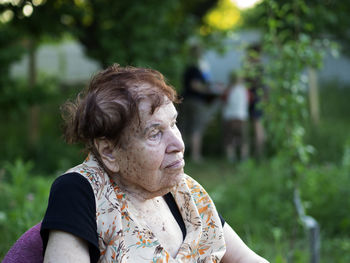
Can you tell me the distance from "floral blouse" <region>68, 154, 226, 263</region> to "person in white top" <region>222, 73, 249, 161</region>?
270 inches

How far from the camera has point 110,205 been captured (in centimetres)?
150

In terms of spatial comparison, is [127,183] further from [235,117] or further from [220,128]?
[220,128]

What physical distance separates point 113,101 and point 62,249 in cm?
46

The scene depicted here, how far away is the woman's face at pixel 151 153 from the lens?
1.58m

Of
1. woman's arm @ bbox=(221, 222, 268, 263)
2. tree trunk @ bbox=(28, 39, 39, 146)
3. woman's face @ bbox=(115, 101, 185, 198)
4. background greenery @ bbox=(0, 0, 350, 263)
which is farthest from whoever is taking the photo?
tree trunk @ bbox=(28, 39, 39, 146)

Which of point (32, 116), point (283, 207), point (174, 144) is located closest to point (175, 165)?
point (174, 144)

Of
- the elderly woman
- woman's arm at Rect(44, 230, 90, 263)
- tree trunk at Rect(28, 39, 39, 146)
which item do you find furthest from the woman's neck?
tree trunk at Rect(28, 39, 39, 146)

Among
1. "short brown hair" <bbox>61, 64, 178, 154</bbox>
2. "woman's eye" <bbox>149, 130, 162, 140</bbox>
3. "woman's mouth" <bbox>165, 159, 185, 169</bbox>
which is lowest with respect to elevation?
"woman's mouth" <bbox>165, 159, 185, 169</bbox>

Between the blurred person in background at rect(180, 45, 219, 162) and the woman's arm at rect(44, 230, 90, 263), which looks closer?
the woman's arm at rect(44, 230, 90, 263)

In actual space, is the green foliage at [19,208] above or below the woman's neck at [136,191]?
below

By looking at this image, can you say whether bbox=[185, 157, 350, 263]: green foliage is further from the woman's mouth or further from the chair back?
the chair back

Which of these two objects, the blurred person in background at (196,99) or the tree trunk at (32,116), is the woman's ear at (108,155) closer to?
the tree trunk at (32,116)

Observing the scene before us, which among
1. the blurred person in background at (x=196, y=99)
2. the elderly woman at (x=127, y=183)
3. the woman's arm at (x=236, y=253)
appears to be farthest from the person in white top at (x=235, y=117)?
the elderly woman at (x=127, y=183)

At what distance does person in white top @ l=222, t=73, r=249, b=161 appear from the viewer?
28.1 feet
